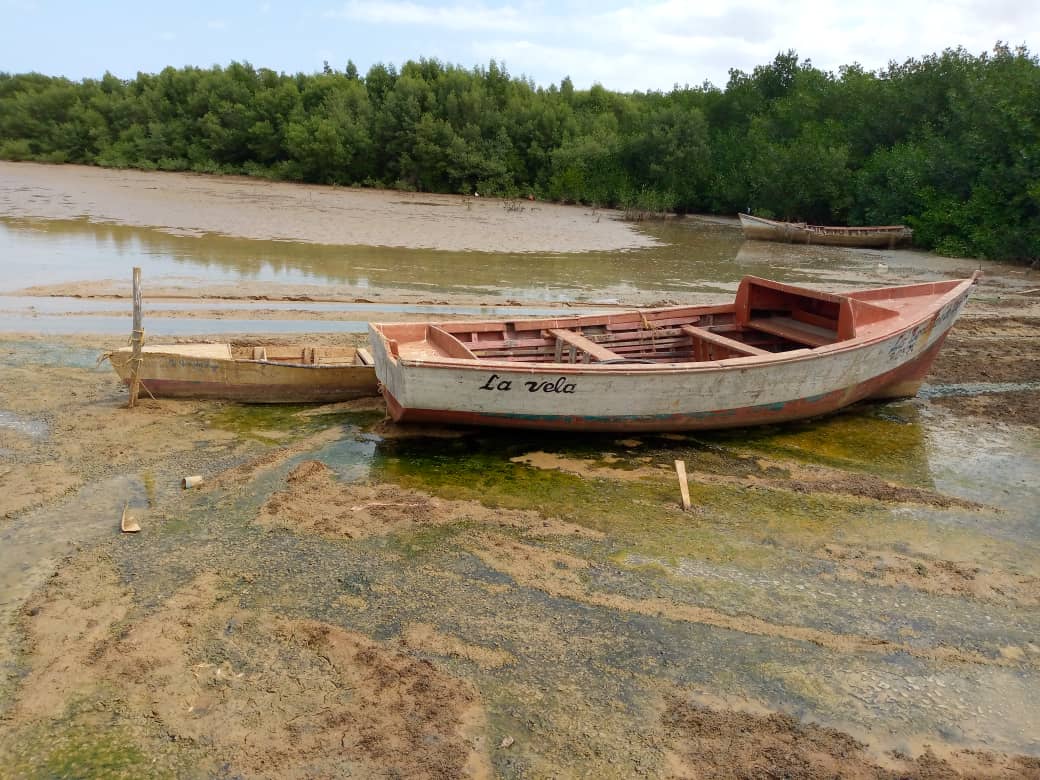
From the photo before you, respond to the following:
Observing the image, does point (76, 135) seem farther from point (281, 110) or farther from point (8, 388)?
point (8, 388)

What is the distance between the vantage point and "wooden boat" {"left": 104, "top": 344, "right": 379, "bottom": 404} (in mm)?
7578

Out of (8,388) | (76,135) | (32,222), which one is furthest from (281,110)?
(8,388)

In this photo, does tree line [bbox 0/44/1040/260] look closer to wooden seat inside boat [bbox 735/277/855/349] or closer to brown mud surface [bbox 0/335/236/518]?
wooden seat inside boat [bbox 735/277/855/349]

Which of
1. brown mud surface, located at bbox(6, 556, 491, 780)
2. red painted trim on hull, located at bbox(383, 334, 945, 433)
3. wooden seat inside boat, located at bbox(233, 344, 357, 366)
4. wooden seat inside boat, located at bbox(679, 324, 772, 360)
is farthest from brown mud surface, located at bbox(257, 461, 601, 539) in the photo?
wooden seat inside boat, located at bbox(679, 324, 772, 360)

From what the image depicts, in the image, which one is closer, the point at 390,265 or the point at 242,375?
the point at 242,375

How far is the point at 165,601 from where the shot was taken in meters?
4.39

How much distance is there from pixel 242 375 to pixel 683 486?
456cm

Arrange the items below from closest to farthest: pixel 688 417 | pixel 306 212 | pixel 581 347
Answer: pixel 688 417 → pixel 581 347 → pixel 306 212

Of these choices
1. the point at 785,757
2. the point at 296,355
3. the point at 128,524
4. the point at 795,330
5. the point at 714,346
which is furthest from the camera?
the point at 795,330

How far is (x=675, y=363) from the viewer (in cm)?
745

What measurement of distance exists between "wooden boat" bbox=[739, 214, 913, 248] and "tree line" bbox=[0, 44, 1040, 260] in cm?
90

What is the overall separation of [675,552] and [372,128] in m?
37.8

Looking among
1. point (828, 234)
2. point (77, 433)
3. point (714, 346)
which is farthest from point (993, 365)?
point (828, 234)

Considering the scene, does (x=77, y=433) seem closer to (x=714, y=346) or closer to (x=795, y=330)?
(x=714, y=346)
